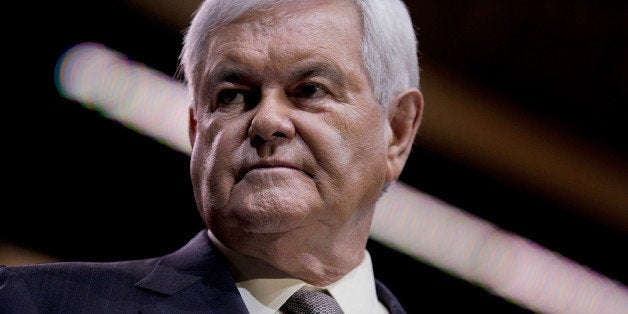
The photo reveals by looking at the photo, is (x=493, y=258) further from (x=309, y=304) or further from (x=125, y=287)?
(x=125, y=287)

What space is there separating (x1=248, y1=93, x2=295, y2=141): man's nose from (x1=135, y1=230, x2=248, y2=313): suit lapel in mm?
269

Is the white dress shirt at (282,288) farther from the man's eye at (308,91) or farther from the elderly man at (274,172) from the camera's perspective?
the man's eye at (308,91)

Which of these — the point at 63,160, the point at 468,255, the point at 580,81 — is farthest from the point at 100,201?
the point at 580,81

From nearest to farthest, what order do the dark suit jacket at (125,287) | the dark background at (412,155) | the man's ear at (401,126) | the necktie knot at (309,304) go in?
the dark suit jacket at (125,287), the necktie knot at (309,304), the man's ear at (401,126), the dark background at (412,155)

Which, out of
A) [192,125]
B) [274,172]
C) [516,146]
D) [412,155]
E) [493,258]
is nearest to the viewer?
[274,172]

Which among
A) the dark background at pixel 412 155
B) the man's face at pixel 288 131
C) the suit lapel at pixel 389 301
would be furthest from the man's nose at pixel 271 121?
the dark background at pixel 412 155

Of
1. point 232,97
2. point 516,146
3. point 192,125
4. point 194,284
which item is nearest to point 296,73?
point 232,97

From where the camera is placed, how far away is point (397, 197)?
3.21m

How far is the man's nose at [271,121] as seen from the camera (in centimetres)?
140

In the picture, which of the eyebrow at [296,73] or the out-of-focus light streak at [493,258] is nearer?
the eyebrow at [296,73]

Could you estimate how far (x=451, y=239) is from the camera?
3.39 meters

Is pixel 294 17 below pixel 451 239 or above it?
above

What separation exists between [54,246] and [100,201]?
0.69 feet

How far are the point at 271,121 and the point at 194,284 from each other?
0.34 metres
